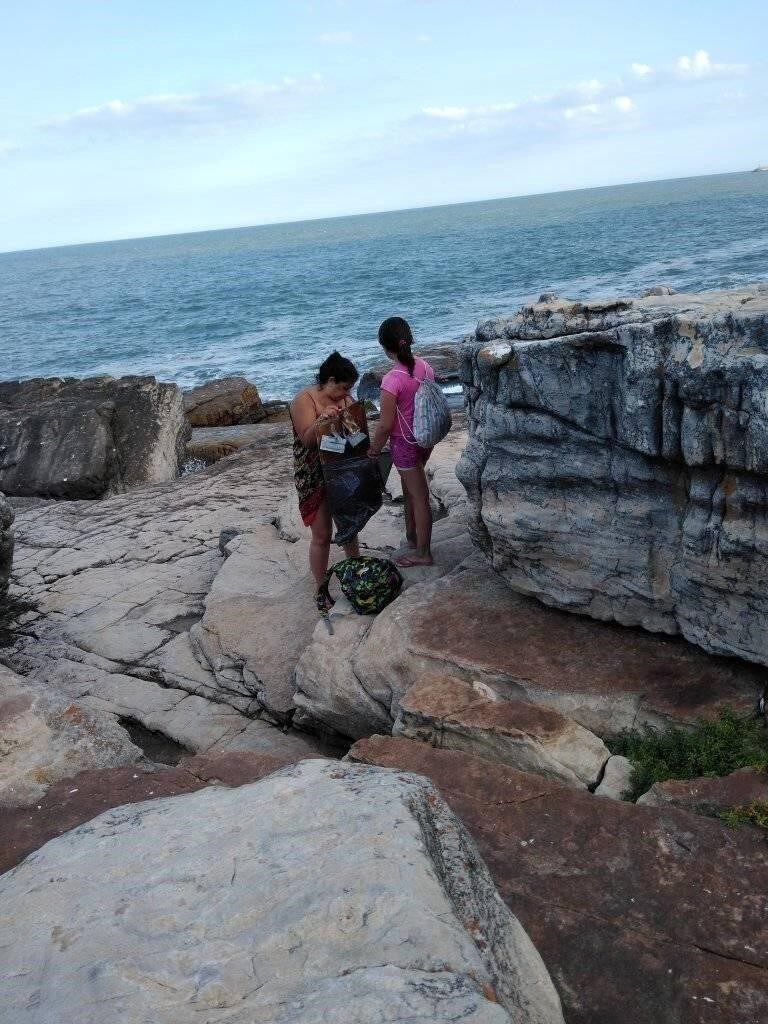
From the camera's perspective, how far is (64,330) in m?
41.0

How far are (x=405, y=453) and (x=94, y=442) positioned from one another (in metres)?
6.41

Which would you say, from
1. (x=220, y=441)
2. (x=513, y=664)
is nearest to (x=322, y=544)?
(x=513, y=664)

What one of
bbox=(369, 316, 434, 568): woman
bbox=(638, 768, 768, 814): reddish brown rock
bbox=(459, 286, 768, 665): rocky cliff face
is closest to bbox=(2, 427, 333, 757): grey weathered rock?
bbox=(369, 316, 434, 568): woman

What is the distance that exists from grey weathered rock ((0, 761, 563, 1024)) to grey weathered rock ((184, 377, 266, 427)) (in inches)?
487

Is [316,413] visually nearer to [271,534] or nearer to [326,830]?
[271,534]

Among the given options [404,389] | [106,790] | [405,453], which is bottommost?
[106,790]

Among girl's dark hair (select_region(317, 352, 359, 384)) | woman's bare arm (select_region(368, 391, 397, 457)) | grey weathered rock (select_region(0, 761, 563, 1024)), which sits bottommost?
grey weathered rock (select_region(0, 761, 563, 1024))

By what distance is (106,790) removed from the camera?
3529mm

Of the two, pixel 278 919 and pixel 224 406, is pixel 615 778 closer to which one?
pixel 278 919

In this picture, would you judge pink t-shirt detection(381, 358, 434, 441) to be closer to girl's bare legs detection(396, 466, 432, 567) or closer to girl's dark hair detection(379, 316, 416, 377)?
girl's dark hair detection(379, 316, 416, 377)

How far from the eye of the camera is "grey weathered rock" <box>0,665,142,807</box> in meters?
3.76

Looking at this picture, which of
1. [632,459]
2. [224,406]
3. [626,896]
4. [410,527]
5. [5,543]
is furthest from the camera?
[224,406]

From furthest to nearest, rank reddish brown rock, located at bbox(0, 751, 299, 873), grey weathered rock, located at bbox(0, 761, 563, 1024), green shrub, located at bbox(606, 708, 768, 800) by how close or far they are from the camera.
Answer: green shrub, located at bbox(606, 708, 768, 800) → reddish brown rock, located at bbox(0, 751, 299, 873) → grey weathered rock, located at bbox(0, 761, 563, 1024)

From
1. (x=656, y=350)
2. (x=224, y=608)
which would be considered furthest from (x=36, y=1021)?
(x=224, y=608)
